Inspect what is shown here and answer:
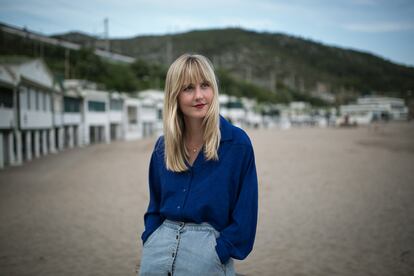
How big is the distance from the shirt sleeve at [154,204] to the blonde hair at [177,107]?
229mm

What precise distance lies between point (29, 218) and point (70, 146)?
2470 cm

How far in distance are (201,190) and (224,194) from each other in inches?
5.7

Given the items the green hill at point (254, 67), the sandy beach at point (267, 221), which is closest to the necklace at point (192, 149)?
the sandy beach at point (267, 221)

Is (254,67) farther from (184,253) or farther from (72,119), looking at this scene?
(184,253)

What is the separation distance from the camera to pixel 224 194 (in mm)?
2244

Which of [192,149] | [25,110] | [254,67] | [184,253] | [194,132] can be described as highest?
[254,67]

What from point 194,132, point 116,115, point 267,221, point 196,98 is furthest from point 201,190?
point 116,115

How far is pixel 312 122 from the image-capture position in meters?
90.9

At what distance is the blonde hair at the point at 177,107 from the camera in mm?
2273

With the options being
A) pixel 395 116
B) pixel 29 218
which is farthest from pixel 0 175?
pixel 395 116

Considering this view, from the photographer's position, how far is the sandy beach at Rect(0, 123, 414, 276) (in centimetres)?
635

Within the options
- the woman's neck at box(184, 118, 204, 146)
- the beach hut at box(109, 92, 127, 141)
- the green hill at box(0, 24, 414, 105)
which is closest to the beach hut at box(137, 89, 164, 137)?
the beach hut at box(109, 92, 127, 141)

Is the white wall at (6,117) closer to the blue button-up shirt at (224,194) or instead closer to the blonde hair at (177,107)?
the blonde hair at (177,107)

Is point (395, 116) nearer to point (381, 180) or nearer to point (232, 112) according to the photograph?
point (232, 112)
